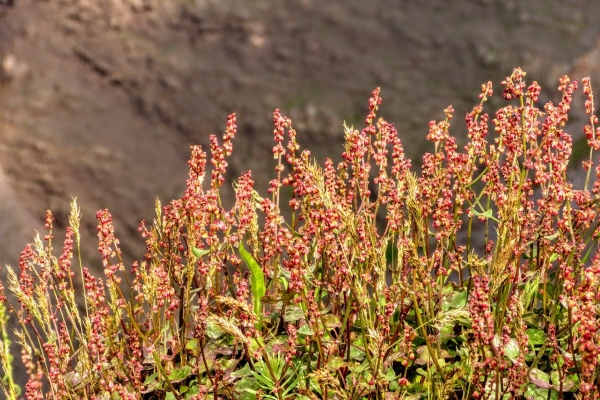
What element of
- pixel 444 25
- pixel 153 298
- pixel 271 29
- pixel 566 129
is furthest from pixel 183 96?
pixel 566 129

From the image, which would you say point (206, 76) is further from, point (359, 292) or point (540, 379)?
point (540, 379)

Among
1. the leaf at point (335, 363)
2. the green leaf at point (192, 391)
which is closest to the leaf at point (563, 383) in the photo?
the leaf at point (335, 363)

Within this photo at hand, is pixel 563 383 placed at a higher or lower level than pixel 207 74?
lower

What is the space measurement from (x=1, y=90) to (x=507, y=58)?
2.34 meters

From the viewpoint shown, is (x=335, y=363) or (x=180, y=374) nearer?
(x=335, y=363)

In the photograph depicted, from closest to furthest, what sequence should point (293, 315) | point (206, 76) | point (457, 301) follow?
point (293, 315), point (457, 301), point (206, 76)

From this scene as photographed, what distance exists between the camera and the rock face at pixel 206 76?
138 inches

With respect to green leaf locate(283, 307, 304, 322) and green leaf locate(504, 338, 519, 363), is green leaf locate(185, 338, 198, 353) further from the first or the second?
green leaf locate(504, 338, 519, 363)

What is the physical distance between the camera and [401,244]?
7.18 ft

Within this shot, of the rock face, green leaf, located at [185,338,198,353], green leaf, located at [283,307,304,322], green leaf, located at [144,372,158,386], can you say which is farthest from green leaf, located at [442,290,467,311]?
the rock face

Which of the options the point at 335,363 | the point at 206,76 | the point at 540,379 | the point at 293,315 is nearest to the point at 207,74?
the point at 206,76

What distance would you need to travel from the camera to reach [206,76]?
3.66 m

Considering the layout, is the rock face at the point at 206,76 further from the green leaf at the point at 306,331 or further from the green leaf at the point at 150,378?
the green leaf at the point at 306,331

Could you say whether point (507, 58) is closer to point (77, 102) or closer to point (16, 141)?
point (77, 102)
